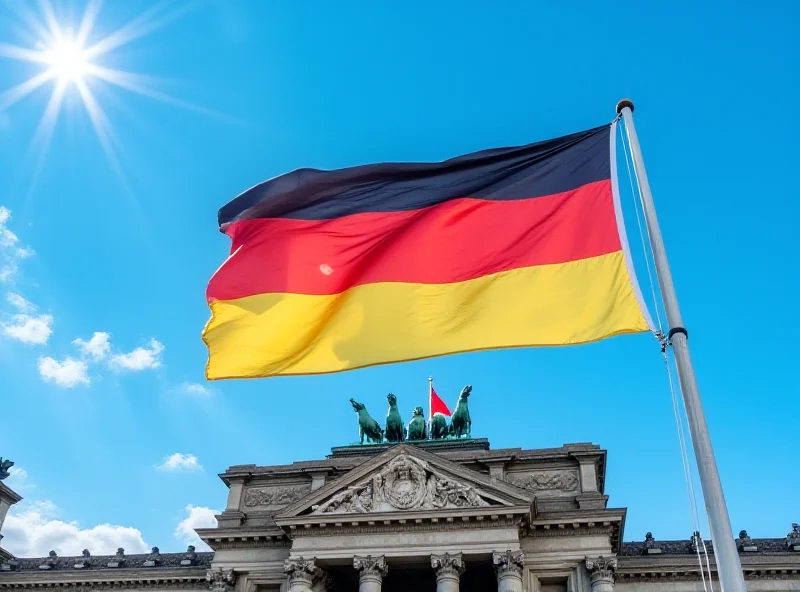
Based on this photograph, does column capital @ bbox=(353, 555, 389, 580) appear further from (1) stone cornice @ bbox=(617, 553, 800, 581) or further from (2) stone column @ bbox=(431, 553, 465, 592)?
(1) stone cornice @ bbox=(617, 553, 800, 581)

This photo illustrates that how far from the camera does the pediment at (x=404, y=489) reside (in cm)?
3969

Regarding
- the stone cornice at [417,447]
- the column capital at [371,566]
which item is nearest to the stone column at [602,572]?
the stone cornice at [417,447]

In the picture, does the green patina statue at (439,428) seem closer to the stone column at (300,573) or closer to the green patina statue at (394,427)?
the green patina statue at (394,427)

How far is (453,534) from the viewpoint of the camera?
39.2m

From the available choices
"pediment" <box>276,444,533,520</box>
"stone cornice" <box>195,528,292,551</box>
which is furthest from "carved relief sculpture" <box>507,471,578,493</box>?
"stone cornice" <box>195,528,292,551</box>

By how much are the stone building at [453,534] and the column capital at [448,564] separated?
70 millimetres

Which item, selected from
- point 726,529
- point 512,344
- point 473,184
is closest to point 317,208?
point 473,184

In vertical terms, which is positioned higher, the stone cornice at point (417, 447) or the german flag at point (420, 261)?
the stone cornice at point (417, 447)

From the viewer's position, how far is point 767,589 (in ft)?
131

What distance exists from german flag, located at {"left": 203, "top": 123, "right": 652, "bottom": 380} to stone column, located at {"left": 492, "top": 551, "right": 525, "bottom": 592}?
25946mm

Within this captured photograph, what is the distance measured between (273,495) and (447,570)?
41.7ft

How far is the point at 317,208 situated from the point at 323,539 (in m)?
28.1

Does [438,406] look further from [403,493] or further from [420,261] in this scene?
[420,261]

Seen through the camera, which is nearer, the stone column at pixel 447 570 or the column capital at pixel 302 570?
the stone column at pixel 447 570
